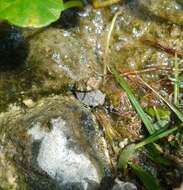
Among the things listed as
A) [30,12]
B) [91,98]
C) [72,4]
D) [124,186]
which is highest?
[30,12]

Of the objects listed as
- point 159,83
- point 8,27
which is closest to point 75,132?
point 159,83

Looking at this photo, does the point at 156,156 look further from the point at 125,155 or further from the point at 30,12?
the point at 30,12

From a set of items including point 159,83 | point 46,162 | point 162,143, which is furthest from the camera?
point 159,83

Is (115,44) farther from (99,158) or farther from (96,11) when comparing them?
(99,158)

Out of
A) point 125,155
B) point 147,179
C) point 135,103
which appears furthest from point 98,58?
point 147,179

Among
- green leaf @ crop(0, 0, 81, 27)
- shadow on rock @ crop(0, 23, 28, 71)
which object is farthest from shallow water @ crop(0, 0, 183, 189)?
green leaf @ crop(0, 0, 81, 27)
